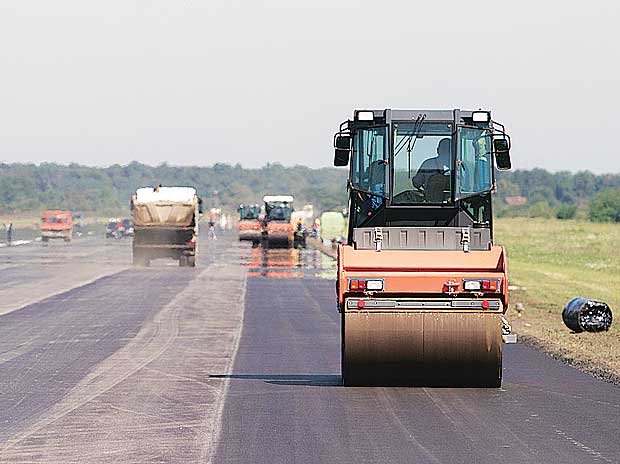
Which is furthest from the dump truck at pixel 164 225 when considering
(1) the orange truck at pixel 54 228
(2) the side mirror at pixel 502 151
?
(1) the orange truck at pixel 54 228

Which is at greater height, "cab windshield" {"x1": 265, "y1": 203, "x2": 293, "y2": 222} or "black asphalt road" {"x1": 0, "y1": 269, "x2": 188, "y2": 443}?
"cab windshield" {"x1": 265, "y1": 203, "x2": 293, "y2": 222}

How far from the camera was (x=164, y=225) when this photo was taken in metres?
50.2

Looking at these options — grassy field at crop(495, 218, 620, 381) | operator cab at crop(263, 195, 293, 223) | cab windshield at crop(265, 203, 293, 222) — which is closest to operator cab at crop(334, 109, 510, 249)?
grassy field at crop(495, 218, 620, 381)

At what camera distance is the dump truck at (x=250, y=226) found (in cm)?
7600

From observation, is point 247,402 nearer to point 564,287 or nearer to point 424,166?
point 424,166

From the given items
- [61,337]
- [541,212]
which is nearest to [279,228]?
[61,337]

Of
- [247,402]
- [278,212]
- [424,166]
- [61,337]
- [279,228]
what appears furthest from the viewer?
[278,212]

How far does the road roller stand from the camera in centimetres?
1391

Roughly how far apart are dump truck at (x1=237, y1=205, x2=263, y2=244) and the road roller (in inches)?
2352

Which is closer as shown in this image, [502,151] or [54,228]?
[502,151]

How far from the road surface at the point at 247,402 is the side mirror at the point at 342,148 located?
286cm

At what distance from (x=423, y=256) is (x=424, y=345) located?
1037mm

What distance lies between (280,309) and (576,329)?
300 inches

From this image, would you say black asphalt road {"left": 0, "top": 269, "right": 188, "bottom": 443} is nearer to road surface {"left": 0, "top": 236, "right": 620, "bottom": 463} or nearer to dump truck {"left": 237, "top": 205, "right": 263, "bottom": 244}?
road surface {"left": 0, "top": 236, "right": 620, "bottom": 463}
